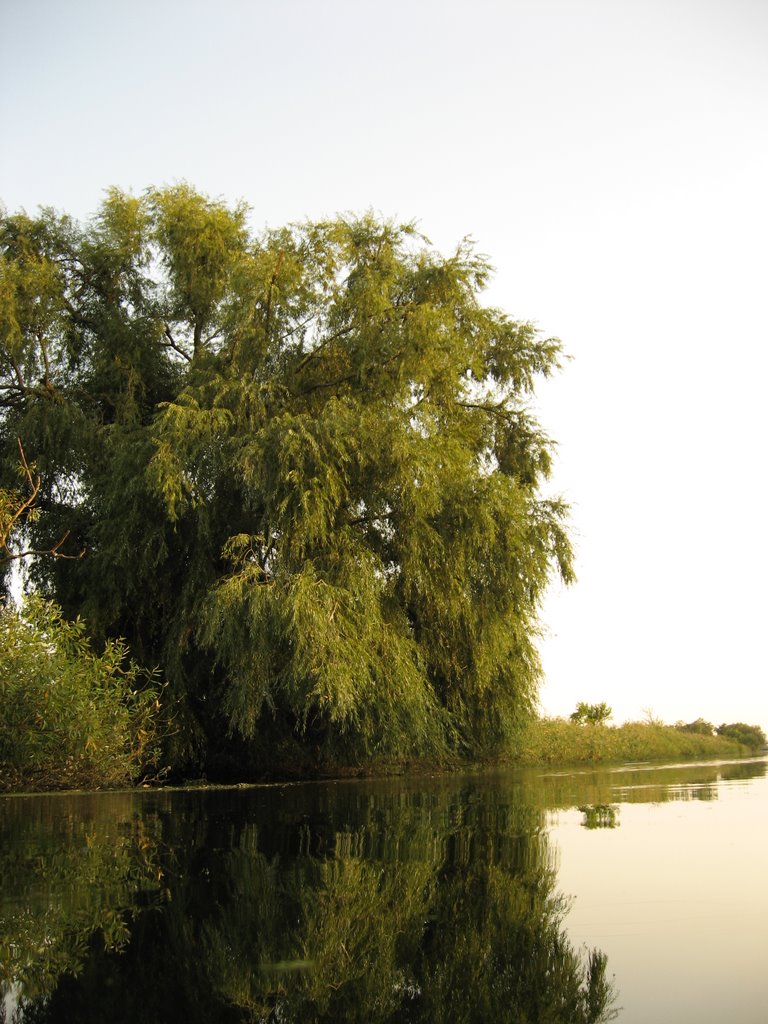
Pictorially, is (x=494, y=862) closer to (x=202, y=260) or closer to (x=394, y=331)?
(x=394, y=331)

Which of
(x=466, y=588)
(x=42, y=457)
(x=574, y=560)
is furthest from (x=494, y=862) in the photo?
(x=42, y=457)

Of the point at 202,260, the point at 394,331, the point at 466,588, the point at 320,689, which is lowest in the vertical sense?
the point at 320,689

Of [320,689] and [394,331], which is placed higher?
[394,331]

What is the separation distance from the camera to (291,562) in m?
14.3

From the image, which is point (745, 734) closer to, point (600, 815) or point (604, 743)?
point (604, 743)

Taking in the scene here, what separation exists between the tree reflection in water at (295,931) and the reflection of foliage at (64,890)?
12mm

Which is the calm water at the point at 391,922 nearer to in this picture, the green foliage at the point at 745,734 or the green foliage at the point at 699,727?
the green foliage at the point at 699,727

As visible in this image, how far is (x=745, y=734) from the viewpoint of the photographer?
133 ft

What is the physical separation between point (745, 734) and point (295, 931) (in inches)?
1619

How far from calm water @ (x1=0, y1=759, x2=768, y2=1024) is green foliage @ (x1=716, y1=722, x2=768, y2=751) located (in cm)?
3420

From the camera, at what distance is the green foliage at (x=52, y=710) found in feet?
35.5

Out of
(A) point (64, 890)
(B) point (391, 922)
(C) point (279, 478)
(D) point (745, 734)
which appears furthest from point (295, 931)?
(D) point (745, 734)

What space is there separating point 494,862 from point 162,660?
10.9 metres

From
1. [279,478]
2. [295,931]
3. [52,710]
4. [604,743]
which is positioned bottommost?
[604,743]
